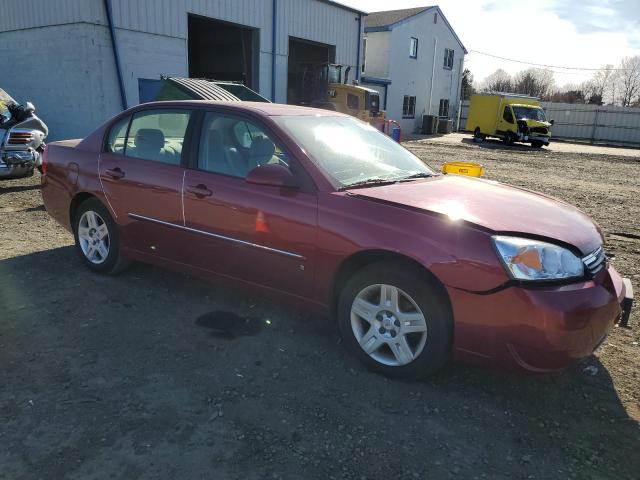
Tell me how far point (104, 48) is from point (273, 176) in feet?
42.7

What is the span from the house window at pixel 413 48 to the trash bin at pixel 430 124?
4060mm

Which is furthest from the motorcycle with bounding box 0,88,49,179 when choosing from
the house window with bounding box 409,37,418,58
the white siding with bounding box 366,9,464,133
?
the house window with bounding box 409,37,418,58

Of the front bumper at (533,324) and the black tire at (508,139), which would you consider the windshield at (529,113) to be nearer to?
the black tire at (508,139)

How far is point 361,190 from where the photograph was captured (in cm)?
330

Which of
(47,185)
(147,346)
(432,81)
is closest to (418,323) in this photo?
(147,346)

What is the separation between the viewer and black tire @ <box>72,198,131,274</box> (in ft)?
14.8

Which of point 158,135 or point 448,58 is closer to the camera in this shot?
point 158,135

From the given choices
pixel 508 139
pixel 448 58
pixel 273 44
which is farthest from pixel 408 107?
pixel 273 44

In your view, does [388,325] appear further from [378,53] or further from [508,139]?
[378,53]

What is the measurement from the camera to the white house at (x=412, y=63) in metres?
31.5

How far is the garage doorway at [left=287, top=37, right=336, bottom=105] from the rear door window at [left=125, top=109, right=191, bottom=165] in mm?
16668

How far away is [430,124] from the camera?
112 ft

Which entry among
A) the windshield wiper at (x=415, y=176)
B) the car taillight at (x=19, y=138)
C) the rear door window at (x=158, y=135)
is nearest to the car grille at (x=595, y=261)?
the windshield wiper at (x=415, y=176)

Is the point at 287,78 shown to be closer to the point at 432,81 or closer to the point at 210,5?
the point at 210,5
